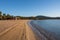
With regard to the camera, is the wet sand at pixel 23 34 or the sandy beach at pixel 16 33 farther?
the wet sand at pixel 23 34

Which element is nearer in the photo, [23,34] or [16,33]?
[23,34]

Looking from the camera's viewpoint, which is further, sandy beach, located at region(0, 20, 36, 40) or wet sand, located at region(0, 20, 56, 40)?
wet sand, located at region(0, 20, 56, 40)

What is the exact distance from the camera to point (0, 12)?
142m
